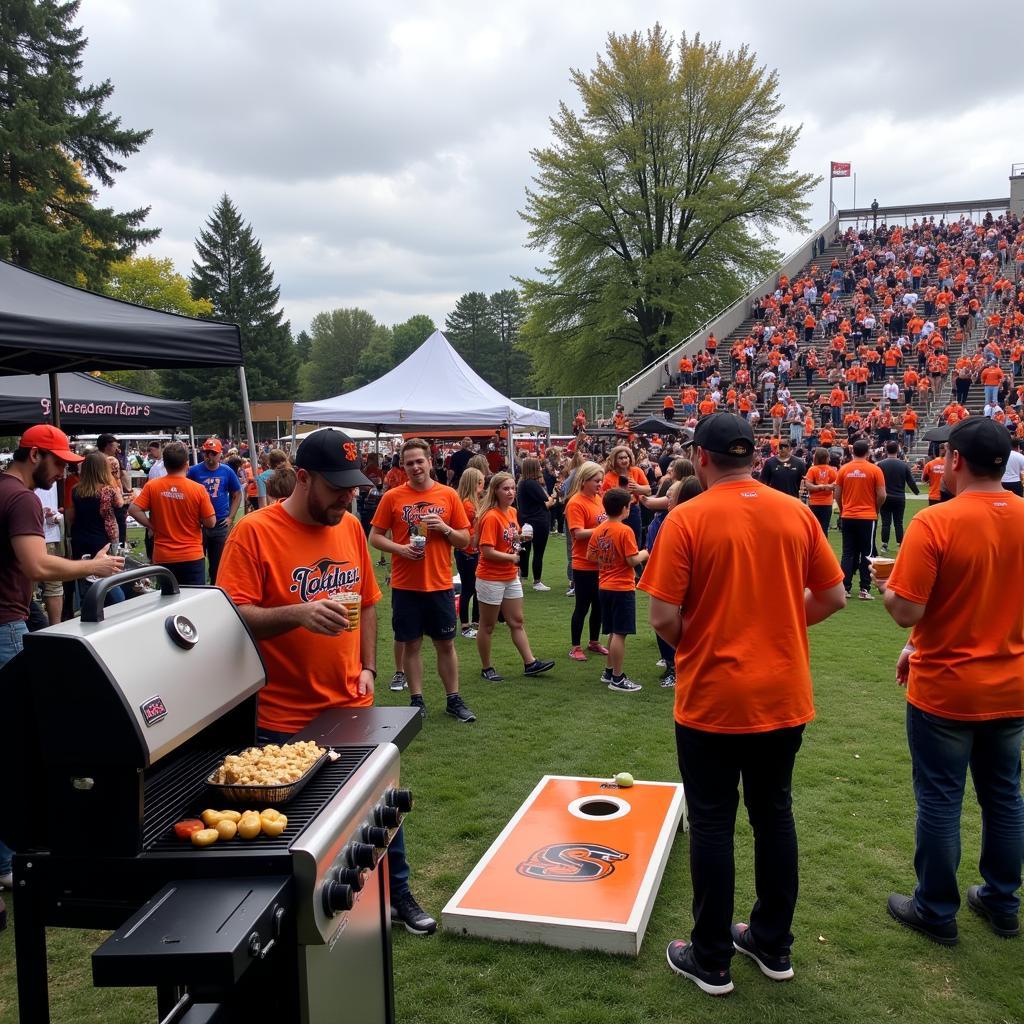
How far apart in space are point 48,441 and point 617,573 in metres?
4.66

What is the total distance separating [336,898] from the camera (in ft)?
6.74

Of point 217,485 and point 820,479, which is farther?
point 820,479

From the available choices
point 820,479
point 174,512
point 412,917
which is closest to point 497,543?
point 174,512

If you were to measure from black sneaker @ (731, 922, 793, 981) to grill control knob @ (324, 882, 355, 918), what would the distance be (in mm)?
2010

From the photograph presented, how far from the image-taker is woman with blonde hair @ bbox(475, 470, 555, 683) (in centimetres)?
750

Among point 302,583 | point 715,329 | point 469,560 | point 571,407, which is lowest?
point 469,560

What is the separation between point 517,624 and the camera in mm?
7691

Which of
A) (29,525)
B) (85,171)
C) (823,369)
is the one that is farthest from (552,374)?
(29,525)

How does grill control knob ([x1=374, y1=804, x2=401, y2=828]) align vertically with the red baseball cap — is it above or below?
below

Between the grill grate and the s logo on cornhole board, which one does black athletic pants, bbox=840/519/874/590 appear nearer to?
the s logo on cornhole board

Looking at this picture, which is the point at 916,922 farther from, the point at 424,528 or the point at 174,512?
the point at 174,512

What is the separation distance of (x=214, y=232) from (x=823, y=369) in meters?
47.0

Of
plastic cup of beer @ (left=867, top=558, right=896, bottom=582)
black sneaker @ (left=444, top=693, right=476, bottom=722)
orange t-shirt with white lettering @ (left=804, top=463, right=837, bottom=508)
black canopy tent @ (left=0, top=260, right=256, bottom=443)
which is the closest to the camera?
plastic cup of beer @ (left=867, top=558, right=896, bottom=582)

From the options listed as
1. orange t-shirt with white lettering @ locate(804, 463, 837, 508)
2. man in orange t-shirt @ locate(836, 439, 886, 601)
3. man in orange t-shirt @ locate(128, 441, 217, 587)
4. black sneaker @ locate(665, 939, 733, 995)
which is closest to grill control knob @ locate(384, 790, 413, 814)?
black sneaker @ locate(665, 939, 733, 995)
